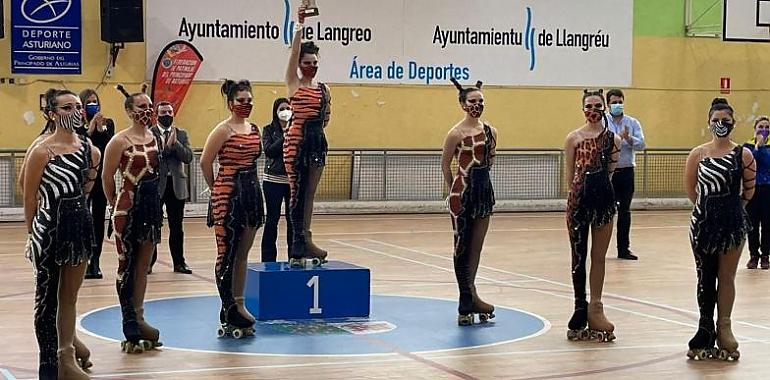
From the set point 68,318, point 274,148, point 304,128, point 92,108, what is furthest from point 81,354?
point 274,148

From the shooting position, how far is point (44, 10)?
19609 mm

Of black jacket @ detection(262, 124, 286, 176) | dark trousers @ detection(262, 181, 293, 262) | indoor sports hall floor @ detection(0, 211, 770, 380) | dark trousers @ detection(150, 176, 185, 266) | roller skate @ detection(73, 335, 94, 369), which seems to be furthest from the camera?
dark trousers @ detection(150, 176, 185, 266)

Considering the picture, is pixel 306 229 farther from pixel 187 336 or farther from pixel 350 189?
pixel 350 189

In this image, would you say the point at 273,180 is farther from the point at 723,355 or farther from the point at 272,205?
the point at 723,355

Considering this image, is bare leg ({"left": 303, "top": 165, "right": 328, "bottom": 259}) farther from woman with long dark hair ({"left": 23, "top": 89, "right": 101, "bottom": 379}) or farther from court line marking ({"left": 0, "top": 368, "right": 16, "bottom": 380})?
woman with long dark hair ({"left": 23, "top": 89, "right": 101, "bottom": 379})

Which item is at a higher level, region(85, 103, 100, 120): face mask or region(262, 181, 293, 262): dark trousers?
region(85, 103, 100, 120): face mask

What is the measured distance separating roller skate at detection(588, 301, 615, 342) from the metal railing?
11307 millimetres

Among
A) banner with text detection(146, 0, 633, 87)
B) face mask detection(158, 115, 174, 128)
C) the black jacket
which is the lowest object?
the black jacket

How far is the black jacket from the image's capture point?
12.5 metres

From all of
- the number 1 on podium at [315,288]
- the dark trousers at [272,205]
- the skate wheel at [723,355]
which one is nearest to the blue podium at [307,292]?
the number 1 on podium at [315,288]

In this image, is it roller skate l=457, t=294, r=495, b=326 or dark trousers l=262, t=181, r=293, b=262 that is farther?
dark trousers l=262, t=181, r=293, b=262

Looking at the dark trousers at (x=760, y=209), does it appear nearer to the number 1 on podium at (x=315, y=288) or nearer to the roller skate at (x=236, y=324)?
the number 1 on podium at (x=315, y=288)

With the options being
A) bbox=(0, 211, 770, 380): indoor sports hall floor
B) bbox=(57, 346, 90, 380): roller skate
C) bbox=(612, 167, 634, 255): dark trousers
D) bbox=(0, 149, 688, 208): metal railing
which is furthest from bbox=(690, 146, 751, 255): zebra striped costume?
bbox=(0, 149, 688, 208): metal railing

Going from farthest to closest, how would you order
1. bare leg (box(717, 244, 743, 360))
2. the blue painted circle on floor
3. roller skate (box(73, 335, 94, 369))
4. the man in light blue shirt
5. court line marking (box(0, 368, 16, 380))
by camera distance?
the man in light blue shirt → the blue painted circle on floor → bare leg (box(717, 244, 743, 360)) → roller skate (box(73, 335, 94, 369)) → court line marking (box(0, 368, 16, 380))
